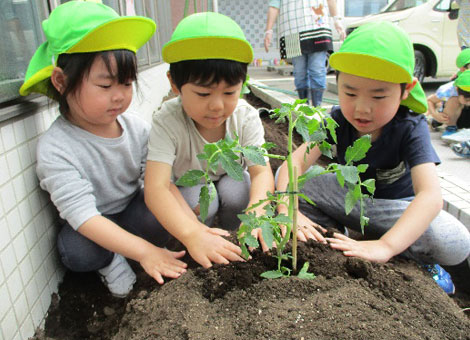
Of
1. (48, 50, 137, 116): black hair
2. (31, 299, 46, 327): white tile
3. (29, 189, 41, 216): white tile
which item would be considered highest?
(48, 50, 137, 116): black hair

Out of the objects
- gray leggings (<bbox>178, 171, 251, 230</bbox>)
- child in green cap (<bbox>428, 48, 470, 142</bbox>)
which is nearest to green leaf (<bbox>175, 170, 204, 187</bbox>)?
gray leggings (<bbox>178, 171, 251, 230</bbox>)

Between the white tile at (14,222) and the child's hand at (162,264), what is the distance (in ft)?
1.48

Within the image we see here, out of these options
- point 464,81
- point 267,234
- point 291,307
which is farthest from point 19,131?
point 464,81

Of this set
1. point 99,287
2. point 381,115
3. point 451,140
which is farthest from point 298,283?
point 451,140

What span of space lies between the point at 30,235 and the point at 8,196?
0.20m

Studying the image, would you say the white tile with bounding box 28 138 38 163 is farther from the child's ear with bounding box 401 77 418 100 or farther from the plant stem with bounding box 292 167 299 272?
the child's ear with bounding box 401 77 418 100

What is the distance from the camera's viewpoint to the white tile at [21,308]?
126 centimetres

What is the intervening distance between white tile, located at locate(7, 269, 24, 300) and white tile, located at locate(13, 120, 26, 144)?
46cm

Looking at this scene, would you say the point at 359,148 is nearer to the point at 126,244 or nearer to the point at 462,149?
the point at 126,244

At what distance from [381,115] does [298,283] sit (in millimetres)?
763

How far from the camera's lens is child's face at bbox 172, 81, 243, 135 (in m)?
1.47

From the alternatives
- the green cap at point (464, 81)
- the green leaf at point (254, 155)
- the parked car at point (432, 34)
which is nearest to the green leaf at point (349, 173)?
the green leaf at point (254, 155)

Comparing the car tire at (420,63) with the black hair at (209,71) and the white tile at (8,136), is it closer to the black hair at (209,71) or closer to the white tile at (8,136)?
the black hair at (209,71)

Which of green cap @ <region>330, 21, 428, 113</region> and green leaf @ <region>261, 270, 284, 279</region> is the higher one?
green cap @ <region>330, 21, 428, 113</region>
